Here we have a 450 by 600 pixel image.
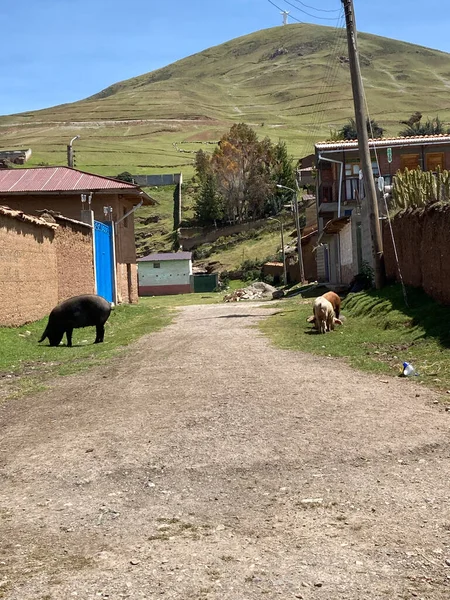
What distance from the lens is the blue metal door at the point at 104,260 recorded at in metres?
27.0

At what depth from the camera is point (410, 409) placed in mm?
7812

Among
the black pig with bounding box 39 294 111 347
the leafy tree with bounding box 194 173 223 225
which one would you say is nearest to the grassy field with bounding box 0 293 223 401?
the black pig with bounding box 39 294 111 347

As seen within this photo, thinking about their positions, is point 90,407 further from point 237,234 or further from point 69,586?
point 237,234

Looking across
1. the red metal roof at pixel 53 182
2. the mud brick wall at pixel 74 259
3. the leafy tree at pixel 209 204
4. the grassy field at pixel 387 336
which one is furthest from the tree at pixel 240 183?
the grassy field at pixel 387 336

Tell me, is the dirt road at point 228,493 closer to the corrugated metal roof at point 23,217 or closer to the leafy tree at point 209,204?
the corrugated metal roof at point 23,217

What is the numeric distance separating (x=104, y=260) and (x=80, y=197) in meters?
3.22

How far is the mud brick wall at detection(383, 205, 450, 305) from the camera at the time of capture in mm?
14250

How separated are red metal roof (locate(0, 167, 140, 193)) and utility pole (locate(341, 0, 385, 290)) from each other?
1163 cm

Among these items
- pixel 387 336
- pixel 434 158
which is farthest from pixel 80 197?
pixel 434 158

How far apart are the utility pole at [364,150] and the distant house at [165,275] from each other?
41.3 meters

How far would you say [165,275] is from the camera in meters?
63.6

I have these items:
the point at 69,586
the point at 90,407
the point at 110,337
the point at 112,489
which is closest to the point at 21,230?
the point at 110,337

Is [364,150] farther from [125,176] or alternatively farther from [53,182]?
[125,176]

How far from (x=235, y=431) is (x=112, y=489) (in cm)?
179
